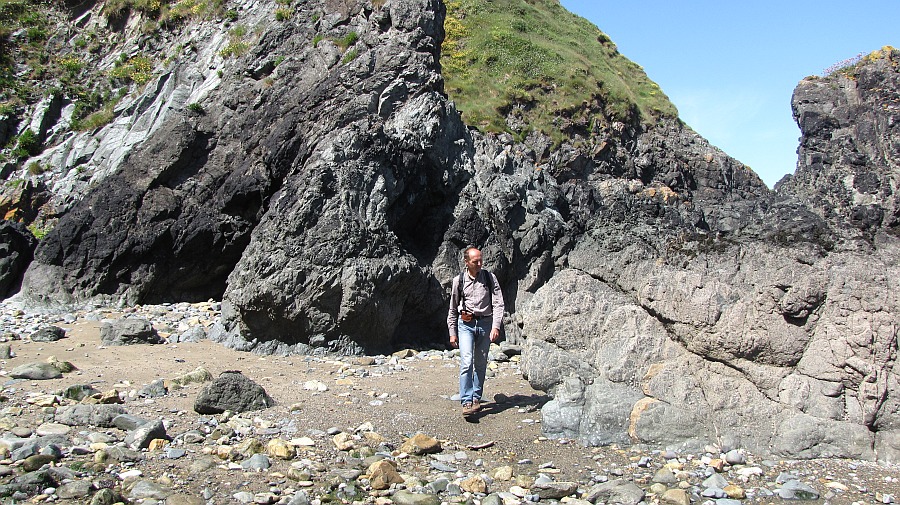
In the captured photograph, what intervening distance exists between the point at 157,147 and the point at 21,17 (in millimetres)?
18406

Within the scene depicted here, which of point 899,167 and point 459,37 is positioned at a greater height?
point 459,37

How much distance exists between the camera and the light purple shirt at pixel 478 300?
741 centimetres

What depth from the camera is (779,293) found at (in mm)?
6621

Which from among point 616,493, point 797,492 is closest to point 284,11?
point 616,493

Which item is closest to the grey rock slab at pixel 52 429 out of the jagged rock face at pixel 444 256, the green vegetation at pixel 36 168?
the jagged rock face at pixel 444 256

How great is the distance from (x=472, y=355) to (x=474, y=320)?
42 centimetres

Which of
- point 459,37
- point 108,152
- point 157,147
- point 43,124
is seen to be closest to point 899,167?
point 459,37

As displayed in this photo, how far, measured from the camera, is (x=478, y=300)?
7.43 meters

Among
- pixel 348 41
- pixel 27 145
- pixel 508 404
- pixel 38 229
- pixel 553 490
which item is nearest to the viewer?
pixel 553 490

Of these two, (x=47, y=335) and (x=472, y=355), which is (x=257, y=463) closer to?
(x=472, y=355)

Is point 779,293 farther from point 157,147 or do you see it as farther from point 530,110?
point 530,110

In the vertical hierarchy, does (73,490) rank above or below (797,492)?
below

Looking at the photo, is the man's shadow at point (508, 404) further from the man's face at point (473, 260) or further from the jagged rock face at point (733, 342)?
the man's face at point (473, 260)

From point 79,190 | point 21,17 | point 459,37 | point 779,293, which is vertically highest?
point 459,37
